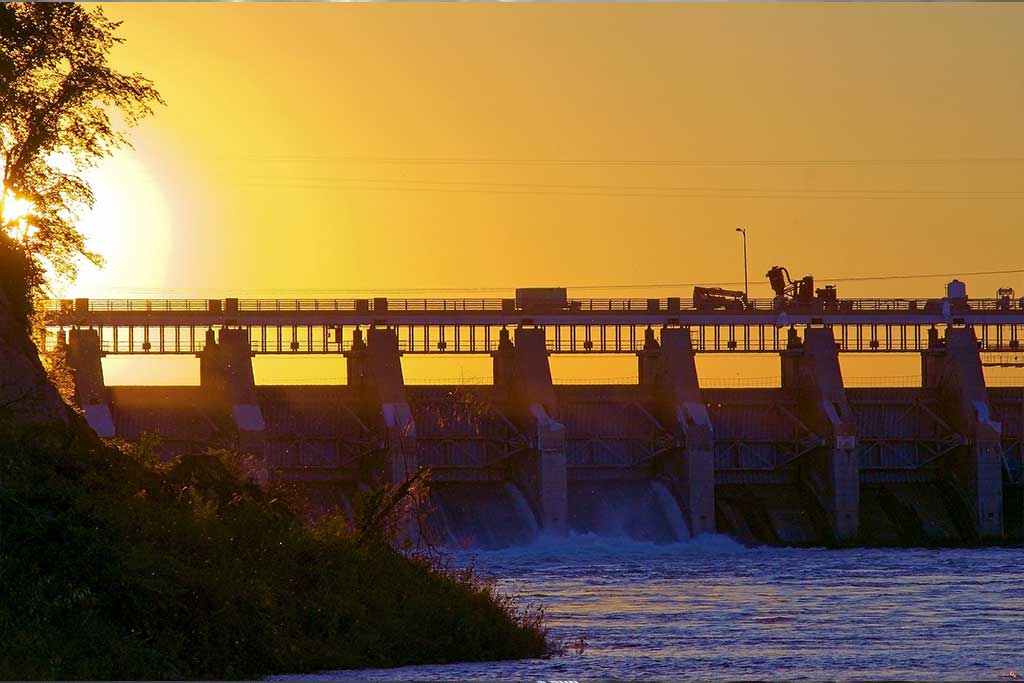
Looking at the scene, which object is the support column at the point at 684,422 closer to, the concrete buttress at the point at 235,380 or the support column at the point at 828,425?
the support column at the point at 828,425

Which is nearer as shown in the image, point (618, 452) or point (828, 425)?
point (828, 425)

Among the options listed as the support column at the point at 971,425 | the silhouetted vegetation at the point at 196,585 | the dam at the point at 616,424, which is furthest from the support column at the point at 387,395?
the silhouetted vegetation at the point at 196,585

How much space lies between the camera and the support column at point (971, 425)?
235 feet

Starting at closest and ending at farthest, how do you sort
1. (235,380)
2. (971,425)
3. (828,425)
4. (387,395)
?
(235,380), (387,395), (828,425), (971,425)

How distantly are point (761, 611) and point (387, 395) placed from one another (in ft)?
85.1

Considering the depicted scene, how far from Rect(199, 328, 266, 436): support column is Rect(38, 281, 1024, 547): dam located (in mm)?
83

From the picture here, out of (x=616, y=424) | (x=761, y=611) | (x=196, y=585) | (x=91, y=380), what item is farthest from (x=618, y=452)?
(x=196, y=585)

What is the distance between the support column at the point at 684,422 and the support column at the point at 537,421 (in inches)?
172

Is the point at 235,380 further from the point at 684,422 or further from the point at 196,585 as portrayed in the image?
the point at 196,585

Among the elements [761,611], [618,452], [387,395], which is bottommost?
[761,611]

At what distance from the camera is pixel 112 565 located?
2628 centimetres

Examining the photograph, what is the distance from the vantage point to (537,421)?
67.2 m

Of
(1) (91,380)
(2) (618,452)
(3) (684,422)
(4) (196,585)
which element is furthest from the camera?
(2) (618,452)

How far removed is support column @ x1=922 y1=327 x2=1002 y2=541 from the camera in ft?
235
